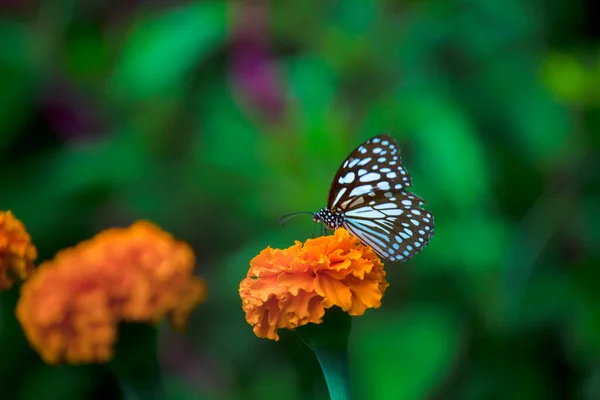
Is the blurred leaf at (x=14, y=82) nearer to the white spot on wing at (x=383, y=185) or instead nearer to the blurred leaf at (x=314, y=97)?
the blurred leaf at (x=314, y=97)

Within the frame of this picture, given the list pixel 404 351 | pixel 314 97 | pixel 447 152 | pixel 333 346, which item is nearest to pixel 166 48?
pixel 314 97

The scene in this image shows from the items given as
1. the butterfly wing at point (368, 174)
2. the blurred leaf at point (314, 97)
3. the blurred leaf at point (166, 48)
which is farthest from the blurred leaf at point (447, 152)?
the butterfly wing at point (368, 174)

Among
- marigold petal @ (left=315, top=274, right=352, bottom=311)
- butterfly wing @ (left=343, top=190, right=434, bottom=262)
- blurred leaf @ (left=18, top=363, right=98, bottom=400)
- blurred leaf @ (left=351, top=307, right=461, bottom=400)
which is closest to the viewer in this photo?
marigold petal @ (left=315, top=274, right=352, bottom=311)

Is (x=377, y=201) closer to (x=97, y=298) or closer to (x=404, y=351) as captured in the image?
(x=97, y=298)

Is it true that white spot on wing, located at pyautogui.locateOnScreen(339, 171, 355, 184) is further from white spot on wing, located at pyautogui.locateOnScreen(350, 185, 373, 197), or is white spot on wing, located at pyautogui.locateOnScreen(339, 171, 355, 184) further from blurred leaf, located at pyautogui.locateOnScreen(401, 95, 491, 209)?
blurred leaf, located at pyautogui.locateOnScreen(401, 95, 491, 209)

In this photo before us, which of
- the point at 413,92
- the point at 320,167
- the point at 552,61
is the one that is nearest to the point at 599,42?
the point at 552,61

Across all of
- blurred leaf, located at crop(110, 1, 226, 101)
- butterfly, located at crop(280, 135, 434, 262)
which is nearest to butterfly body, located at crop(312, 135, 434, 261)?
Answer: butterfly, located at crop(280, 135, 434, 262)
